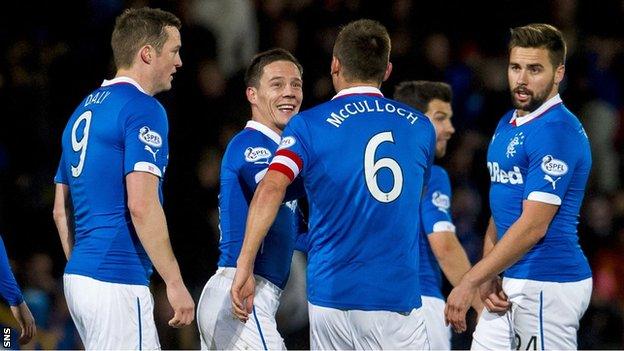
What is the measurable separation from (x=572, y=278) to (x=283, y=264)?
1534 millimetres

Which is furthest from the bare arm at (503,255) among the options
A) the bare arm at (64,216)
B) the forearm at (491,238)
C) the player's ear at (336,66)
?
the bare arm at (64,216)

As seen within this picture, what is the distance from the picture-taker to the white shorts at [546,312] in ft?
19.1

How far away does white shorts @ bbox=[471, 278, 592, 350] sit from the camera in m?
5.83

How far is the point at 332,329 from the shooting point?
532cm

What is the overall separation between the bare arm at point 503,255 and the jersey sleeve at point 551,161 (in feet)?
0.21

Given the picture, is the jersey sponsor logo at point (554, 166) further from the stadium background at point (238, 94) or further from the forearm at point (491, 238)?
the stadium background at point (238, 94)

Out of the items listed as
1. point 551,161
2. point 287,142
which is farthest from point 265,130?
point 551,161

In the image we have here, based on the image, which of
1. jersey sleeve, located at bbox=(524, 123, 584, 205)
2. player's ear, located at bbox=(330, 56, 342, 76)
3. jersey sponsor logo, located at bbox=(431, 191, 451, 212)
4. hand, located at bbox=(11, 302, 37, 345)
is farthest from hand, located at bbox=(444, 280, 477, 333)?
hand, located at bbox=(11, 302, 37, 345)

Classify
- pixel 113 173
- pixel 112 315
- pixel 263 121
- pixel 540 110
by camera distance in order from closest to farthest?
pixel 112 315 < pixel 113 173 < pixel 540 110 < pixel 263 121

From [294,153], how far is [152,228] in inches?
32.1

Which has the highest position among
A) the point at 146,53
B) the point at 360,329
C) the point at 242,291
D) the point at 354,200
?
the point at 146,53

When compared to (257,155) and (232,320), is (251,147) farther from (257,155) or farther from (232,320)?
(232,320)

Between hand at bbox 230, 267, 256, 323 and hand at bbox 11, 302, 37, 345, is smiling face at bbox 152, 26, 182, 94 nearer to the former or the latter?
hand at bbox 230, 267, 256, 323

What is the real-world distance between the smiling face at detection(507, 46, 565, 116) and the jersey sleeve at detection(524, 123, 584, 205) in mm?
258
